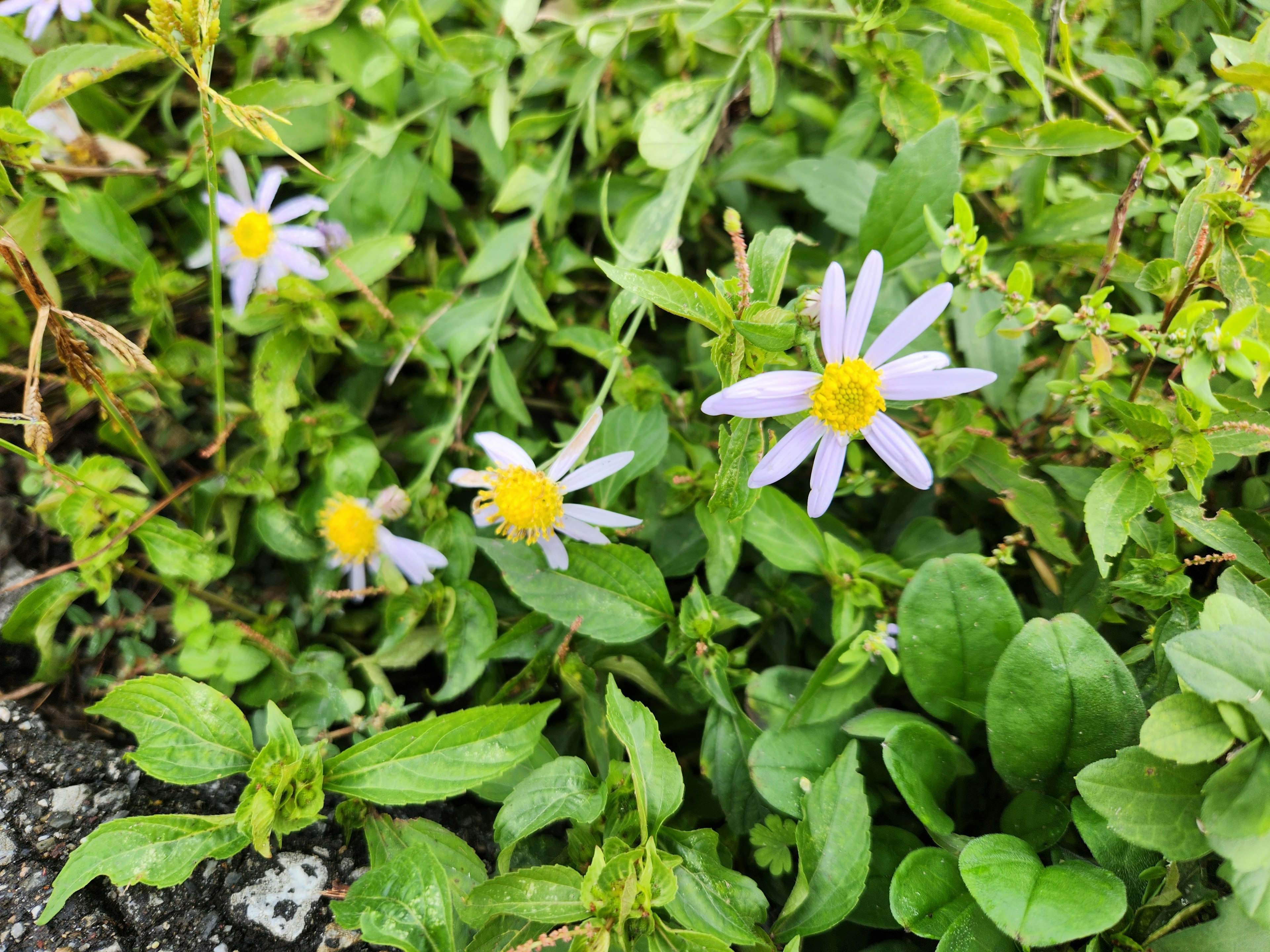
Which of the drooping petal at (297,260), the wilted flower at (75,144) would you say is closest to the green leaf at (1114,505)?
the drooping petal at (297,260)

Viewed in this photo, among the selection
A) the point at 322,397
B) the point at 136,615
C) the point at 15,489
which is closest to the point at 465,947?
the point at 136,615

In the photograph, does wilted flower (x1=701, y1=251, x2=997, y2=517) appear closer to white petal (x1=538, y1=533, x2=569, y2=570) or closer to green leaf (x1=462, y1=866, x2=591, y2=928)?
white petal (x1=538, y1=533, x2=569, y2=570)

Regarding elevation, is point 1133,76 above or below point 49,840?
above

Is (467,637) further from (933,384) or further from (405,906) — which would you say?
(933,384)

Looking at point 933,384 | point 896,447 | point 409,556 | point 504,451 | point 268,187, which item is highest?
point 268,187

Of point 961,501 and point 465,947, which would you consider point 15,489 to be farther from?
point 961,501

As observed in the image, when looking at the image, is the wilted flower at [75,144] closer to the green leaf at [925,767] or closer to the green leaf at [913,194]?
the green leaf at [913,194]

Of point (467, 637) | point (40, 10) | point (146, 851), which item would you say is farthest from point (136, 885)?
point (40, 10)
